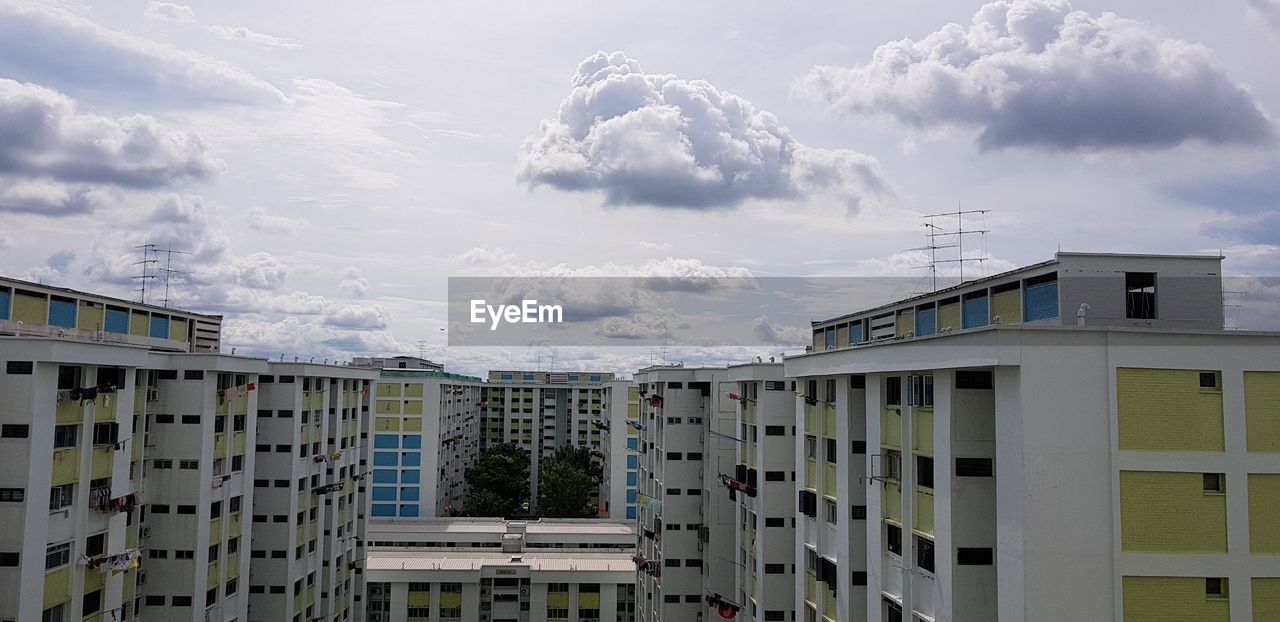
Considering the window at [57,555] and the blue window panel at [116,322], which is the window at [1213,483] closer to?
the window at [57,555]

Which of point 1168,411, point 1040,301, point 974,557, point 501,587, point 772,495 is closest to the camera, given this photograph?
point 1168,411

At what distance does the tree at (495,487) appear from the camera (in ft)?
285

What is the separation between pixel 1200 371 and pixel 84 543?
102ft

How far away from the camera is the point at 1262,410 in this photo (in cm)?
1540

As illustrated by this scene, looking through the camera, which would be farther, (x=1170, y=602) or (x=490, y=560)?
(x=490, y=560)

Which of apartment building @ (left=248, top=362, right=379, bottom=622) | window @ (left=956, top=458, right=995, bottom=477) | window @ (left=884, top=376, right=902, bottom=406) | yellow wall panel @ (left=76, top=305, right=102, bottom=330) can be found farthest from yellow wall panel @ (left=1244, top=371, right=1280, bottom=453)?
yellow wall panel @ (left=76, top=305, right=102, bottom=330)

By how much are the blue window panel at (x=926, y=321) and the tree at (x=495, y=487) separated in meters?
61.8

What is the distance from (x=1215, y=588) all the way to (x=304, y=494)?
3815cm

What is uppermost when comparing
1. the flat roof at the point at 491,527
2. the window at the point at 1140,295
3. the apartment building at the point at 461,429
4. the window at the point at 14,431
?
the window at the point at 1140,295

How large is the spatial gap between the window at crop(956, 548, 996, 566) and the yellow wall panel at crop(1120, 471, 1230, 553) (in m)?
2.86

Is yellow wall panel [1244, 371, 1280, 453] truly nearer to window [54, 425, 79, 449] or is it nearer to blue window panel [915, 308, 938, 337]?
blue window panel [915, 308, 938, 337]

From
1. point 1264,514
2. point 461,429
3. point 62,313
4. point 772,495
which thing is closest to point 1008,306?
point 772,495

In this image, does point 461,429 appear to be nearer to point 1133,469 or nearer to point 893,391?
point 893,391

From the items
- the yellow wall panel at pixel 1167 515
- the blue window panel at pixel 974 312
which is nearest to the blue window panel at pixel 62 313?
the blue window panel at pixel 974 312
